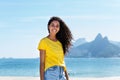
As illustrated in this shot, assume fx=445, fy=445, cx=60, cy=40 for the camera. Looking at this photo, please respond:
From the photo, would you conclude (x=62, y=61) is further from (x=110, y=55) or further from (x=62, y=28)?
(x=110, y=55)

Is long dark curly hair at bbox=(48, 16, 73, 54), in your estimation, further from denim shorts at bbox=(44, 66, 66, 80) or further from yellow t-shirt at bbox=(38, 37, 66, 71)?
denim shorts at bbox=(44, 66, 66, 80)

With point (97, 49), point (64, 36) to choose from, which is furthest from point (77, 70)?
point (97, 49)

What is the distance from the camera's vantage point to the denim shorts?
4.85 meters

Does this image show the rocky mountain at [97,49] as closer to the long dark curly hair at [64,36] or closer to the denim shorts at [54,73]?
the long dark curly hair at [64,36]

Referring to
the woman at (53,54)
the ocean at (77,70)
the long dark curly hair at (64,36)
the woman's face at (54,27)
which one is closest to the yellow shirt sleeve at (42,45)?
the woman at (53,54)

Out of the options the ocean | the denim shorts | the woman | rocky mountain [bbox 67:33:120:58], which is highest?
the woman

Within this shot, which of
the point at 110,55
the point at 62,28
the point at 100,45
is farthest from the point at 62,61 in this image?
the point at 110,55

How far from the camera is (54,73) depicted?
4.87 meters

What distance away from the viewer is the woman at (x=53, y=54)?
15.9ft

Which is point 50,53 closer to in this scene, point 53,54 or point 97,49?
point 53,54

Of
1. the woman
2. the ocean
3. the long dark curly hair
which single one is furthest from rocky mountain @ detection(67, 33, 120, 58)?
the woman

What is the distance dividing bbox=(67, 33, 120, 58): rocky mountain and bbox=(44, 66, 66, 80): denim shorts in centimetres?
9371

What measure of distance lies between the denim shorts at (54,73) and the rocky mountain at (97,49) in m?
93.7

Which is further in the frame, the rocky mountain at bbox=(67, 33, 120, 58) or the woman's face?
the rocky mountain at bbox=(67, 33, 120, 58)
